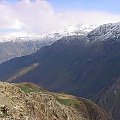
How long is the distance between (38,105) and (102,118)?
53.0m

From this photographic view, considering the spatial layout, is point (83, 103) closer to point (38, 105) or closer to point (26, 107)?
point (38, 105)

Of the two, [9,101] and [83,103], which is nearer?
[9,101]

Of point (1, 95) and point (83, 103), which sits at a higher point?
point (1, 95)

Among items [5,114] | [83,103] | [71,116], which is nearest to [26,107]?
[5,114]

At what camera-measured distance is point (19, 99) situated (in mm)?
69938

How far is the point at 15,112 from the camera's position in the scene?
55250 mm

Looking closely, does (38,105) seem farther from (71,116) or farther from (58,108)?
(71,116)

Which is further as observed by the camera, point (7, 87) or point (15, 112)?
point (7, 87)

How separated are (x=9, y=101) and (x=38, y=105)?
→ 14679 millimetres

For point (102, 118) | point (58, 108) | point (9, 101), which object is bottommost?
point (102, 118)

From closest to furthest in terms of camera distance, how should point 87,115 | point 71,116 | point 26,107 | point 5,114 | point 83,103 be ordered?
point 5,114, point 26,107, point 71,116, point 87,115, point 83,103

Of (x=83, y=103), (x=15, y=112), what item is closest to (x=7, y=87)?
(x=15, y=112)

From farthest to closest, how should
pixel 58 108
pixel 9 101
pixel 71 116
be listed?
pixel 71 116, pixel 58 108, pixel 9 101

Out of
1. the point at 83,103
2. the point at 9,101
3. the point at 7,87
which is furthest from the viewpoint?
the point at 83,103
